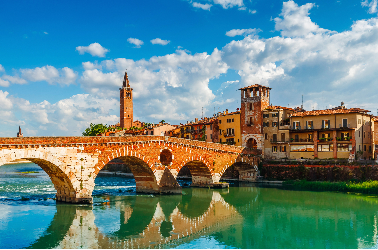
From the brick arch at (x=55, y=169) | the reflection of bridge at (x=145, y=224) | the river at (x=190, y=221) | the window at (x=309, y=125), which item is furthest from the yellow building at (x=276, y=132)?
the brick arch at (x=55, y=169)

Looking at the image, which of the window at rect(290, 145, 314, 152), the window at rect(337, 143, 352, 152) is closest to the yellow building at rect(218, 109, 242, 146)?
the window at rect(290, 145, 314, 152)

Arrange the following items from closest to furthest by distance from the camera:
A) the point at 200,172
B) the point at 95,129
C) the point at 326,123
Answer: the point at 200,172 < the point at 326,123 < the point at 95,129

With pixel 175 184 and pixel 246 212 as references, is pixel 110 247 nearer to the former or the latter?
pixel 246 212

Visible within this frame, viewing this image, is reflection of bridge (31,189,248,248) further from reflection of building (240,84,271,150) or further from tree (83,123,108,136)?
tree (83,123,108,136)

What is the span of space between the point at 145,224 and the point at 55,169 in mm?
8981

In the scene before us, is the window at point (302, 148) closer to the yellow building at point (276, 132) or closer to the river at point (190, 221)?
the yellow building at point (276, 132)

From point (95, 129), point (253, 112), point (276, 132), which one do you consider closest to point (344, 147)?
point (276, 132)

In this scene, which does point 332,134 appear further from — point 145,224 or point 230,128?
point 145,224

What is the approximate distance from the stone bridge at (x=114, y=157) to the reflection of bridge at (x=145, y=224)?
2050 mm

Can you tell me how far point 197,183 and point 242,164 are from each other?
29.3ft

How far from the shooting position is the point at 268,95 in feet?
175

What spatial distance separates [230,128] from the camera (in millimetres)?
56281

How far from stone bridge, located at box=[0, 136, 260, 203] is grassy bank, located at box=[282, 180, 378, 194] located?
28.1 ft

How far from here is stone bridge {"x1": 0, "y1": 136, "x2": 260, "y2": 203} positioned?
26.0 metres
